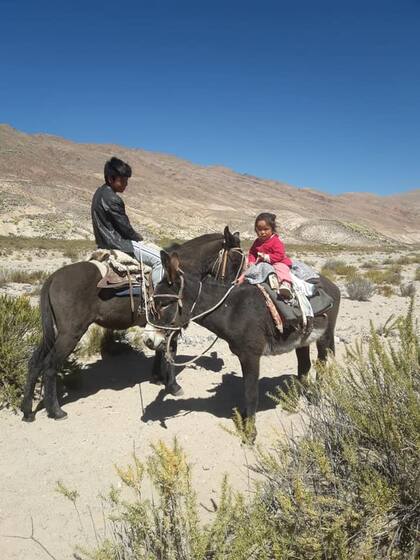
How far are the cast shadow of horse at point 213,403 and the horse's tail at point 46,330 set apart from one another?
1.47m

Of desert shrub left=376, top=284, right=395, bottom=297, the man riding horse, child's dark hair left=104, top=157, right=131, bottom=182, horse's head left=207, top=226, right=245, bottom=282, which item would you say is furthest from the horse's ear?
desert shrub left=376, top=284, right=395, bottom=297

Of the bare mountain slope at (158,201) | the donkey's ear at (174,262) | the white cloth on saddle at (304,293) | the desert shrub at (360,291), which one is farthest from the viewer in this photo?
the bare mountain slope at (158,201)

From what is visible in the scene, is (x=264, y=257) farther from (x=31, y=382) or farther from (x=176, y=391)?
(x=31, y=382)

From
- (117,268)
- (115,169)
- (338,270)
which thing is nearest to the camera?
(115,169)

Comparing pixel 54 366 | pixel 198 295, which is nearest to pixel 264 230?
pixel 198 295

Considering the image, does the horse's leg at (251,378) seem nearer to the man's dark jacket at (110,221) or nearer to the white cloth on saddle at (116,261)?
the white cloth on saddle at (116,261)

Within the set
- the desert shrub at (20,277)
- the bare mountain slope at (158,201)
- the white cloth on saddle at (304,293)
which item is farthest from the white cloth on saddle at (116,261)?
the bare mountain slope at (158,201)

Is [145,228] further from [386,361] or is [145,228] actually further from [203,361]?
[386,361]

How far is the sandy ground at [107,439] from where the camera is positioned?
3168 mm

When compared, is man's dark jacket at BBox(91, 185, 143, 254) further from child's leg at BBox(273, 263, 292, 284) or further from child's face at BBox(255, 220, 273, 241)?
child's leg at BBox(273, 263, 292, 284)

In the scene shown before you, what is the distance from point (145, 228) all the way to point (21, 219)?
17.4m

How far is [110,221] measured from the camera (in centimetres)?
506

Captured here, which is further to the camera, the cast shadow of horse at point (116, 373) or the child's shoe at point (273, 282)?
the cast shadow of horse at point (116, 373)

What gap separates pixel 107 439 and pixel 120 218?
2.68m
